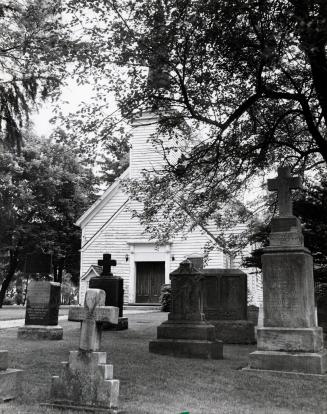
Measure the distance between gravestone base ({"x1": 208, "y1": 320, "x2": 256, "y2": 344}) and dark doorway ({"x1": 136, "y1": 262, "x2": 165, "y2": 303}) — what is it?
13.1 m

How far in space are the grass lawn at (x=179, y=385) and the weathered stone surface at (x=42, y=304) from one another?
1672 mm

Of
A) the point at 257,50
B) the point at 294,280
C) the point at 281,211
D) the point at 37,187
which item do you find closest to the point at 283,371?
the point at 294,280

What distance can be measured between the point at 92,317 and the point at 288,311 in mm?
4348

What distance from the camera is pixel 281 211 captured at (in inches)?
365

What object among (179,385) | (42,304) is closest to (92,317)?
(179,385)

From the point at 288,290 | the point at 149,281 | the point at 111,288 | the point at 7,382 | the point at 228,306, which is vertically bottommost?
the point at 7,382

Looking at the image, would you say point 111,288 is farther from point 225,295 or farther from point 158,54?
point 158,54

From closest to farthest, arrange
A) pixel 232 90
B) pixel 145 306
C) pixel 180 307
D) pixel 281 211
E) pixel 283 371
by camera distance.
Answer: pixel 283 371 < pixel 281 211 < pixel 180 307 < pixel 232 90 < pixel 145 306

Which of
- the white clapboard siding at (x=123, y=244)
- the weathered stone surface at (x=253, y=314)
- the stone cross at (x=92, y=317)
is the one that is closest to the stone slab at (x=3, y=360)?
the stone cross at (x=92, y=317)

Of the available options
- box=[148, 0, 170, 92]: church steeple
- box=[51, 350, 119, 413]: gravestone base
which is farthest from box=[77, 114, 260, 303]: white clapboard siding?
box=[51, 350, 119, 413]: gravestone base

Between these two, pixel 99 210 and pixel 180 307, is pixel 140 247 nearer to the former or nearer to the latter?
pixel 99 210

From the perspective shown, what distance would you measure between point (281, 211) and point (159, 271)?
658 inches

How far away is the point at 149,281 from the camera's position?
25.5 meters

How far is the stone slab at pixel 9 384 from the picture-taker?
530cm
